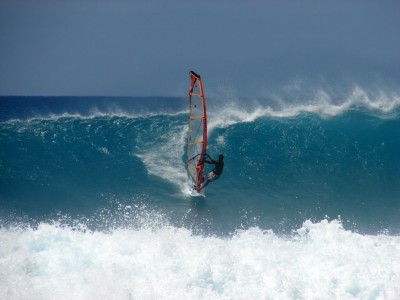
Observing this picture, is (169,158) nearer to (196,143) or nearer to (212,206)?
(196,143)

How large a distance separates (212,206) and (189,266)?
14.8ft

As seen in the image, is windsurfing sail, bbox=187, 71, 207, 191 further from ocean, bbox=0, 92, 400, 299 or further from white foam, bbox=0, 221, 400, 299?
white foam, bbox=0, 221, 400, 299

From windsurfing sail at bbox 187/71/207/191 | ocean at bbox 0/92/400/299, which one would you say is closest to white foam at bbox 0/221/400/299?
ocean at bbox 0/92/400/299

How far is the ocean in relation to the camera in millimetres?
7344

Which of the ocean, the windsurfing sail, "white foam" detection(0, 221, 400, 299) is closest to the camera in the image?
"white foam" detection(0, 221, 400, 299)

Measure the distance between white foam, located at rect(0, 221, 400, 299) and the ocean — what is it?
0.09ft

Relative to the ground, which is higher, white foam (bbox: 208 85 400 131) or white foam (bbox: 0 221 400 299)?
white foam (bbox: 208 85 400 131)

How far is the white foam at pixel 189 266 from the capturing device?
7.08 metres

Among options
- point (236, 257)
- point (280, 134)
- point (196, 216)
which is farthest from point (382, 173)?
point (236, 257)

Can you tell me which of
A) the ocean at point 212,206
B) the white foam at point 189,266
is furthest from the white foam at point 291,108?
the white foam at point 189,266

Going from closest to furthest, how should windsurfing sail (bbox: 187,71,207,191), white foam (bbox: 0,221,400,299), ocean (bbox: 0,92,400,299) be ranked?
white foam (bbox: 0,221,400,299) < ocean (bbox: 0,92,400,299) < windsurfing sail (bbox: 187,71,207,191)

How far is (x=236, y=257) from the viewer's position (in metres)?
8.05

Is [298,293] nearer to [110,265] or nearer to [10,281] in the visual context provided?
[110,265]

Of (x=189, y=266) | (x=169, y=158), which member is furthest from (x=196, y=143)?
(x=189, y=266)
